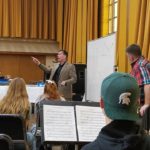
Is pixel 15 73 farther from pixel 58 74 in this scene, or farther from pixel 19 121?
pixel 19 121

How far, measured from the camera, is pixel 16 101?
13.3 feet

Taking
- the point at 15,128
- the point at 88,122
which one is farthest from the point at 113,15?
the point at 88,122

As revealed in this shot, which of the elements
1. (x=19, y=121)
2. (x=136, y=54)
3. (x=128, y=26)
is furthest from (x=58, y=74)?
(x=19, y=121)

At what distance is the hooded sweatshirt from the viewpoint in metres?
1.24

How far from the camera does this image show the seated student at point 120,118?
1252 mm

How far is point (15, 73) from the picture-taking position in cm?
1196

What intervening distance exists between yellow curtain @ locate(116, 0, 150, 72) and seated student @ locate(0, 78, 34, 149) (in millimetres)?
2838

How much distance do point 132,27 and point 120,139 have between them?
6033 millimetres

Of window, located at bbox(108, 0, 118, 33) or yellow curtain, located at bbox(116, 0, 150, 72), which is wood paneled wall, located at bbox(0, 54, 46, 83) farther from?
yellow curtain, located at bbox(116, 0, 150, 72)

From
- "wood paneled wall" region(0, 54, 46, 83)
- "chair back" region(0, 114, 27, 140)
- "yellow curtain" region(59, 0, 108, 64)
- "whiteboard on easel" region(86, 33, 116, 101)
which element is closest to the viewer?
"chair back" region(0, 114, 27, 140)

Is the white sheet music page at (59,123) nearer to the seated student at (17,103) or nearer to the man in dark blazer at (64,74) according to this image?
the seated student at (17,103)

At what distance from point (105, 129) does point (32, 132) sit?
2960 millimetres

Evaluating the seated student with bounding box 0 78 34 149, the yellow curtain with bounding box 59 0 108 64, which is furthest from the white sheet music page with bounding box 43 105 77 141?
the yellow curtain with bounding box 59 0 108 64

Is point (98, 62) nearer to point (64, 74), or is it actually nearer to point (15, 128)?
point (64, 74)
